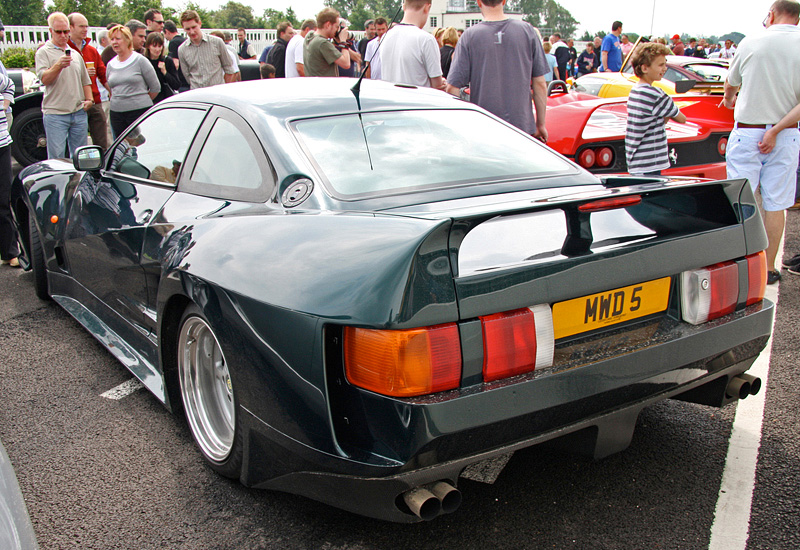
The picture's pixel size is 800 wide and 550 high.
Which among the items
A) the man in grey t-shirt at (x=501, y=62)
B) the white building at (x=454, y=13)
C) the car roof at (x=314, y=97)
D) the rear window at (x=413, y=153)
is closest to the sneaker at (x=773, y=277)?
the man in grey t-shirt at (x=501, y=62)

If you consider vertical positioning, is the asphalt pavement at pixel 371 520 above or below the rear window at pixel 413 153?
below

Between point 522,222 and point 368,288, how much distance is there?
1.55ft

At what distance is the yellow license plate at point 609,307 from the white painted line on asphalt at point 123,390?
7.03ft

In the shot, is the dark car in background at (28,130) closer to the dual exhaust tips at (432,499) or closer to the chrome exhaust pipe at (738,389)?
the dual exhaust tips at (432,499)

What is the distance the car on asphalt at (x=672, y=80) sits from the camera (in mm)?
7345

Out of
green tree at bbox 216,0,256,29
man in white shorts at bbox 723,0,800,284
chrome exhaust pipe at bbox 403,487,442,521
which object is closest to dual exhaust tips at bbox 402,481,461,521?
chrome exhaust pipe at bbox 403,487,442,521

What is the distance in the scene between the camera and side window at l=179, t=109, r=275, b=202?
250cm

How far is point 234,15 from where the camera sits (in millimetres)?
101500

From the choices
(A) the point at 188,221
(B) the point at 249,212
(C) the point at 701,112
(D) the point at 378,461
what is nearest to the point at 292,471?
(D) the point at 378,461

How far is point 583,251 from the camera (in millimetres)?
1908

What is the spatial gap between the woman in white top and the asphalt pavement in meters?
4.68

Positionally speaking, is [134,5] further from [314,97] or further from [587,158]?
[314,97]

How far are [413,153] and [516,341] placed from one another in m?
1.03

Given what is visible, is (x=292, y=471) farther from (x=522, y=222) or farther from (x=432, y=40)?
(x=432, y=40)
